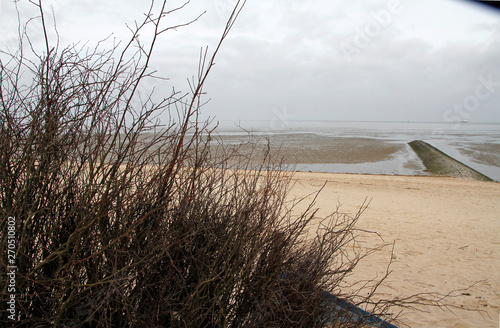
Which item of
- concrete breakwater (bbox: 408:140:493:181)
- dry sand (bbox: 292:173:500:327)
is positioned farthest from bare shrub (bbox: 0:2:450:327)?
concrete breakwater (bbox: 408:140:493:181)

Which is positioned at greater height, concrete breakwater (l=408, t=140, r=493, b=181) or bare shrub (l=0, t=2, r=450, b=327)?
bare shrub (l=0, t=2, r=450, b=327)

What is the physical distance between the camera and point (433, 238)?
9.17m

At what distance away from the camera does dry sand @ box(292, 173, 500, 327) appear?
17.3 ft

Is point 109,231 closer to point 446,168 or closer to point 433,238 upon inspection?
point 433,238

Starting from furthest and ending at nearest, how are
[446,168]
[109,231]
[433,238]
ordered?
[446,168], [433,238], [109,231]

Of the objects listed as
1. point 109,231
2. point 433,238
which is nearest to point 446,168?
point 433,238

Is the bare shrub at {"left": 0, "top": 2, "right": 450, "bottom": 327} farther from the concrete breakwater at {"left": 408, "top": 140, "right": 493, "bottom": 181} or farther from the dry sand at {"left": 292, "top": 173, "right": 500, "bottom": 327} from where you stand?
the concrete breakwater at {"left": 408, "top": 140, "right": 493, "bottom": 181}

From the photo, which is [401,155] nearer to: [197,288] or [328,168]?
[328,168]

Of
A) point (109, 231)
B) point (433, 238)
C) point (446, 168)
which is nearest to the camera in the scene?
point (109, 231)

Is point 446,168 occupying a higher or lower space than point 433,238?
higher

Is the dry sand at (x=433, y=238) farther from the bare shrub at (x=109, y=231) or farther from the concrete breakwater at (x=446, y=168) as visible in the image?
the concrete breakwater at (x=446, y=168)

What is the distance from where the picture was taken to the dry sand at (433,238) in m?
5.27

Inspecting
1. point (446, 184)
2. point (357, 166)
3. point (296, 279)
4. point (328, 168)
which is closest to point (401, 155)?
point (357, 166)

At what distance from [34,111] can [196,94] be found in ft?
2.91
